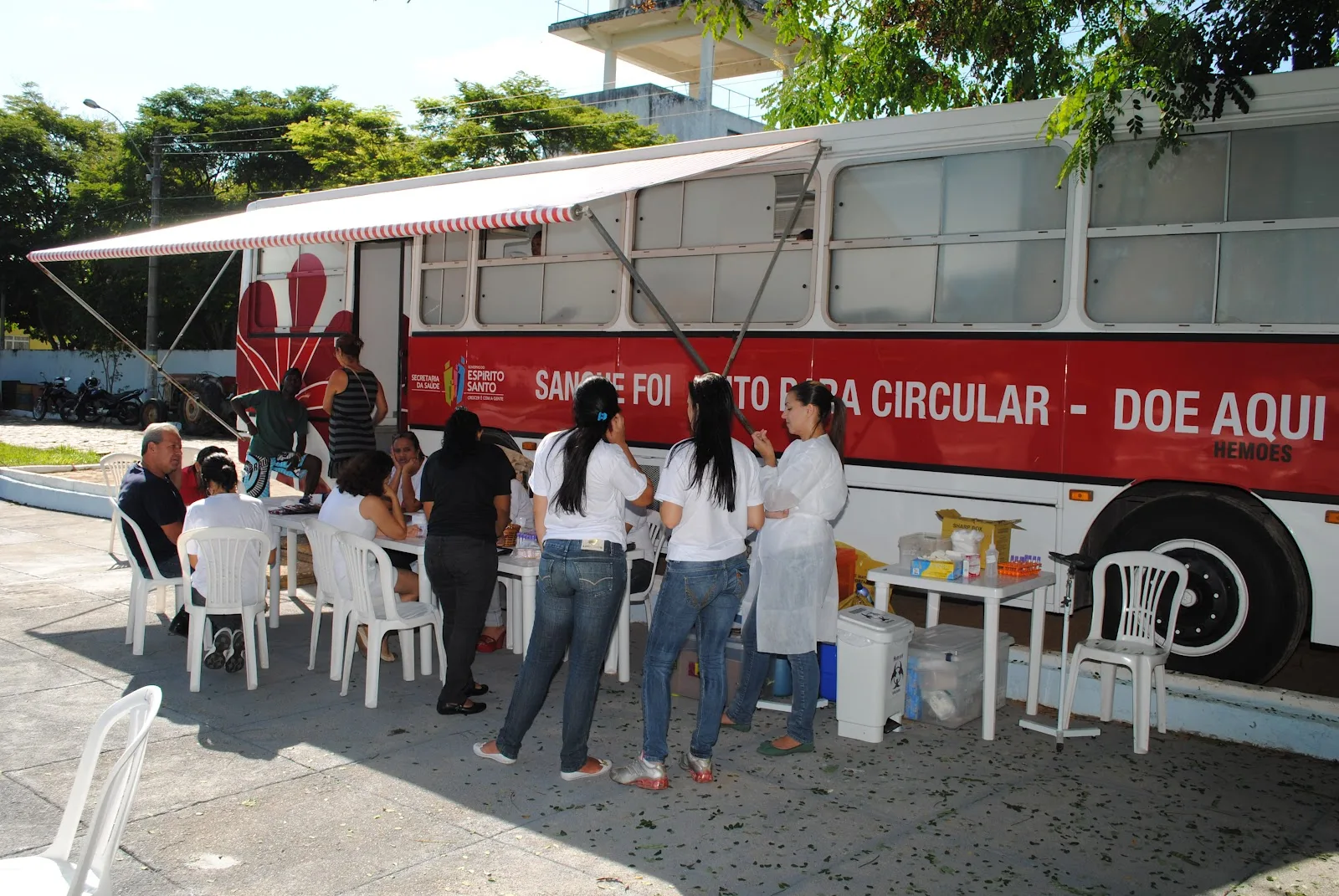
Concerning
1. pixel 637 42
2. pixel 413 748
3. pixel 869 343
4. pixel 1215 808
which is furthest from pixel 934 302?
pixel 637 42

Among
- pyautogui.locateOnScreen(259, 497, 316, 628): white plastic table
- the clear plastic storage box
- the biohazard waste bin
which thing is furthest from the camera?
pyautogui.locateOnScreen(259, 497, 316, 628): white plastic table

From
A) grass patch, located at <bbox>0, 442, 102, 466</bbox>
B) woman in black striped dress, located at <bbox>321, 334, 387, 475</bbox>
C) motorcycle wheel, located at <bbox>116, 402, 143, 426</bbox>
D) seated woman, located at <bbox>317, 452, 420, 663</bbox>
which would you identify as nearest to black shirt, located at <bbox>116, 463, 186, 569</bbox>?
seated woman, located at <bbox>317, 452, 420, 663</bbox>

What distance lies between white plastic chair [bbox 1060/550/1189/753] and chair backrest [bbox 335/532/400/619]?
3355 mm

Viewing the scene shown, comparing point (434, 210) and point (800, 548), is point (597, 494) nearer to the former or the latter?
point (800, 548)

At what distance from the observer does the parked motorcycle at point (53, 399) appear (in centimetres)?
2839

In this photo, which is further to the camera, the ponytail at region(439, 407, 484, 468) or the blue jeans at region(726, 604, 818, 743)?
the ponytail at region(439, 407, 484, 468)

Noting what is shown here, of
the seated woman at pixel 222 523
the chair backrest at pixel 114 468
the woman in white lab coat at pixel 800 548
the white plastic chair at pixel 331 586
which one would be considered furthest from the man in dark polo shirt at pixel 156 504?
the chair backrest at pixel 114 468

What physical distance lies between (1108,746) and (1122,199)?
9.63ft

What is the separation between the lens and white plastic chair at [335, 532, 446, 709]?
5898 millimetres

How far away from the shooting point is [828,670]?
6.08m

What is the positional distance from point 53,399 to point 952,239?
27.7 metres

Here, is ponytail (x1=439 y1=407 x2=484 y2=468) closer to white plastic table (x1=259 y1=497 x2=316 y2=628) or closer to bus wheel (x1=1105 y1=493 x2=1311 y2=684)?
white plastic table (x1=259 y1=497 x2=316 y2=628)

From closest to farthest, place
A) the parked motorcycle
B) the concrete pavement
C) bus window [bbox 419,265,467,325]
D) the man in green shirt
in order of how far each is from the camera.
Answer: the concrete pavement → bus window [bbox 419,265,467,325] → the man in green shirt → the parked motorcycle

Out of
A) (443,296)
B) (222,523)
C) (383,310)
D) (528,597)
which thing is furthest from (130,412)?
(528,597)
